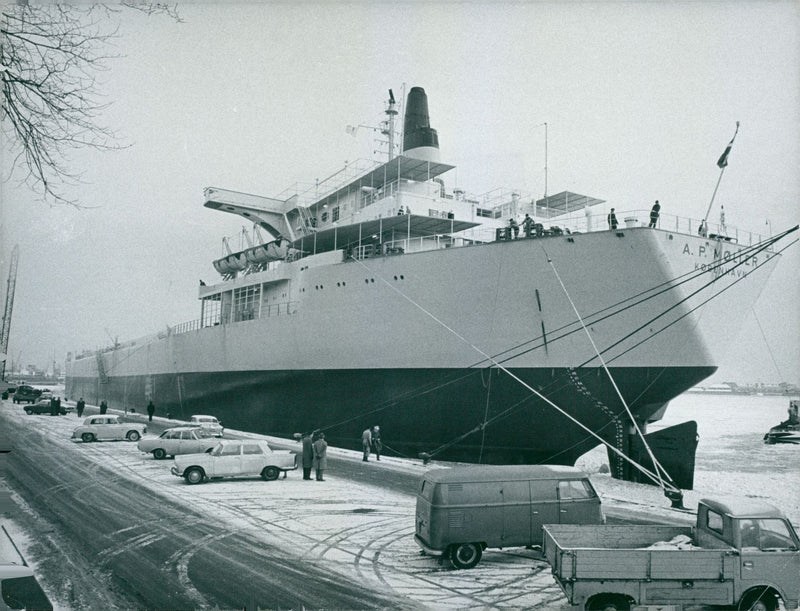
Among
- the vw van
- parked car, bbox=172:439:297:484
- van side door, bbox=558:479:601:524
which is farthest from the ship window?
van side door, bbox=558:479:601:524

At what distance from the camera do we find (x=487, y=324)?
13977mm

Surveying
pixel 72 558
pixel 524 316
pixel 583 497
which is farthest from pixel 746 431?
pixel 72 558

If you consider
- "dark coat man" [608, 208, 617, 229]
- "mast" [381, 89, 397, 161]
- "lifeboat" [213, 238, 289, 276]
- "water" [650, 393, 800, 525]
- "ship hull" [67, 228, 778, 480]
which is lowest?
"water" [650, 393, 800, 525]

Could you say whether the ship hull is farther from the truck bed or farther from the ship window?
the truck bed

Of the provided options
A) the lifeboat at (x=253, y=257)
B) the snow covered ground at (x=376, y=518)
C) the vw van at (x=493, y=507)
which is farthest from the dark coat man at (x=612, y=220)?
the lifeboat at (x=253, y=257)

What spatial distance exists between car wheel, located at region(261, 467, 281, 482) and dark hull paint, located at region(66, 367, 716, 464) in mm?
4585

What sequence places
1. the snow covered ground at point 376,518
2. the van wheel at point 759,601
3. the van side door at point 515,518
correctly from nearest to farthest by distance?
the van wheel at point 759,601 < the snow covered ground at point 376,518 < the van side door at point 515,518

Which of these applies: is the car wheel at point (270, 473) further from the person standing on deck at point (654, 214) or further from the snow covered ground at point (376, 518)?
the person standing on deck at point (654, 214)

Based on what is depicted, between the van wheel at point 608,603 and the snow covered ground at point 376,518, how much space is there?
424 millimetres

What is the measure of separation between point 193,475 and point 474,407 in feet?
22.2

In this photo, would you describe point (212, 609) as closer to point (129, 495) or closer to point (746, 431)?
point (129, 495)

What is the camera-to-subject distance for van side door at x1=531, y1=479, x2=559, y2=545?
6738 mm

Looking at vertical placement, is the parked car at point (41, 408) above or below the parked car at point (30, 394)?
below

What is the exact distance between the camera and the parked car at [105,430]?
1742cm
